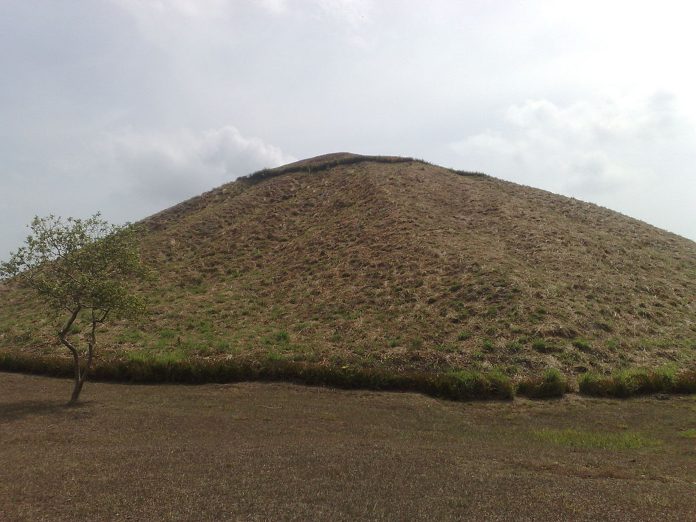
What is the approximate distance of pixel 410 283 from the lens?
35.0 meters

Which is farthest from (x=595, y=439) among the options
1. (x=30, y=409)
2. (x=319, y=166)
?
(x=319, y=166)

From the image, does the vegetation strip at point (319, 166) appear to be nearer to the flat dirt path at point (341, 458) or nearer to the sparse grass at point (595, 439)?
the flat dirt path at point (341, 458)

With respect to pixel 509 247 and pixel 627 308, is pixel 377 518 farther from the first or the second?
pixel 509 247

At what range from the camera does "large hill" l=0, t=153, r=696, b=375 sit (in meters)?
26.8

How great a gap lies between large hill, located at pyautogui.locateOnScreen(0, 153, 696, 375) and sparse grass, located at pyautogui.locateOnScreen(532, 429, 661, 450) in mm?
7459

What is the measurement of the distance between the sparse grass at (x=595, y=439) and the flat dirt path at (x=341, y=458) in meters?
0.09

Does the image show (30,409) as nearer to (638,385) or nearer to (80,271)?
(80,271)

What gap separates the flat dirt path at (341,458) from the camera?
30.7 ft

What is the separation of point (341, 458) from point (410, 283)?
23.3 m

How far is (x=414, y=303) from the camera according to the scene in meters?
32.4

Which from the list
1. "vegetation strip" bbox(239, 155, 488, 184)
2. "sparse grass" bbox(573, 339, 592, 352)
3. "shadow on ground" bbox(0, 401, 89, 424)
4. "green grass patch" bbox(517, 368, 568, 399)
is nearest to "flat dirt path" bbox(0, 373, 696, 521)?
"shadow on ground" bbox(0, 401, 89, 424)

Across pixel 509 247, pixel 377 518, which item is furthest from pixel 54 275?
pixel 509 247

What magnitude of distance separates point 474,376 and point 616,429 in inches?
245

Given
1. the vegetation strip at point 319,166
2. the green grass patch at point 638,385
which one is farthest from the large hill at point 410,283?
the vegetation strip at point 319,166
